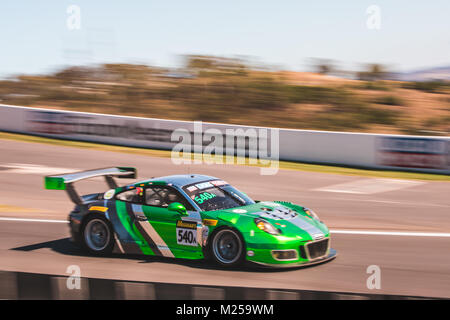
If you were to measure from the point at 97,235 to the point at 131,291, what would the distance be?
10.4ft

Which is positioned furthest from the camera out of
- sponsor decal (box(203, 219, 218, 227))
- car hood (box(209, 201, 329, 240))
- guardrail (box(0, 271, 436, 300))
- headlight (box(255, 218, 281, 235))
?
sponsor decal (box(203, 219, 218, 227))

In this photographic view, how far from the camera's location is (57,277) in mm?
6309

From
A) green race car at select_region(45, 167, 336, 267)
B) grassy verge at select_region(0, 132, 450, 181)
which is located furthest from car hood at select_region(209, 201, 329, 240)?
grassy verge at select_region(0, 132, 450, 181)

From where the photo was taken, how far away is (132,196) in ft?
28.7

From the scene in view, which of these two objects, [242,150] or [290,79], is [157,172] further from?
[290,79]

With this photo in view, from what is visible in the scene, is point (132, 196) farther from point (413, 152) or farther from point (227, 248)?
point (413, 152)

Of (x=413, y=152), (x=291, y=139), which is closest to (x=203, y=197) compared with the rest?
(x=413, y=152)

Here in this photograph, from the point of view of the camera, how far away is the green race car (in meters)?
7.72

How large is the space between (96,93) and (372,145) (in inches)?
716

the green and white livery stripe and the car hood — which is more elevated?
the car hood

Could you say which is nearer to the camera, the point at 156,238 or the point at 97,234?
the point at 156,238

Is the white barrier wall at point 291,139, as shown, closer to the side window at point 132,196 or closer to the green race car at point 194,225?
the green race car at point 194,225

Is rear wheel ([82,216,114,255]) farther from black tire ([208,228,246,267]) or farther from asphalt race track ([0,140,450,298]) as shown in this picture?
black tire ([208,228,246,267])

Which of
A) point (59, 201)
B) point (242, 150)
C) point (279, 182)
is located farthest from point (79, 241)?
point (242, 150)
